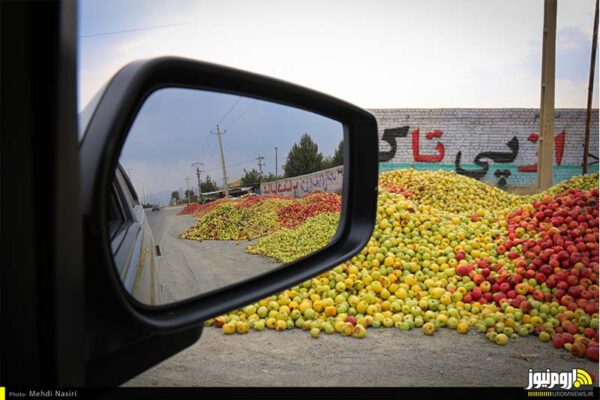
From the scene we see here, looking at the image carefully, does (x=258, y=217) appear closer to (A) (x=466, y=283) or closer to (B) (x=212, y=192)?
(B) (x=212, y=192)

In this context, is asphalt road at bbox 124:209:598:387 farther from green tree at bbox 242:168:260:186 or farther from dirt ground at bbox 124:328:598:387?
green tree at bbox 242:168:260:186

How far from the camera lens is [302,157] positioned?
53.3 inches

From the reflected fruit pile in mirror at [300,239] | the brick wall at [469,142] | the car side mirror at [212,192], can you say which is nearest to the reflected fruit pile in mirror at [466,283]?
the reflected fruit pile in mirror at [300,239]

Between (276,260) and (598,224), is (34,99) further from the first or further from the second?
(598,224)

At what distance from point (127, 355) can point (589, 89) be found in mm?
11892

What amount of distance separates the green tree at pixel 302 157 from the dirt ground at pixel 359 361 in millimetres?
2493

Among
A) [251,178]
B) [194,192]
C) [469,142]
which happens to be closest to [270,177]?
[251,178]

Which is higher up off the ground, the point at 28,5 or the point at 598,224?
the point at 28,5

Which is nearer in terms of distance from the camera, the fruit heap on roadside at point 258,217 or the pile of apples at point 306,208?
the fruit heap on roadside at point 258,217

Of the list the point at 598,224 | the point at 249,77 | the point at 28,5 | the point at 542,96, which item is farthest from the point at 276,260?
the point at 542,96

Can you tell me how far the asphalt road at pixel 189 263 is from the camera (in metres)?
0.95

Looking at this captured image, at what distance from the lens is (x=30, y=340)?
57 centimetres

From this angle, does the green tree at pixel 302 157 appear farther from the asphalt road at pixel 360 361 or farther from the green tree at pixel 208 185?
the asphalt road at pixel 360 361

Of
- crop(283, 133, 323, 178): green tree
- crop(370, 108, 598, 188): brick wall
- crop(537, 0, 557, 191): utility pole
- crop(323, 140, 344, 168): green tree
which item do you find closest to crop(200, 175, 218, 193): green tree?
crop(283, 133, 323, 178): green tree
